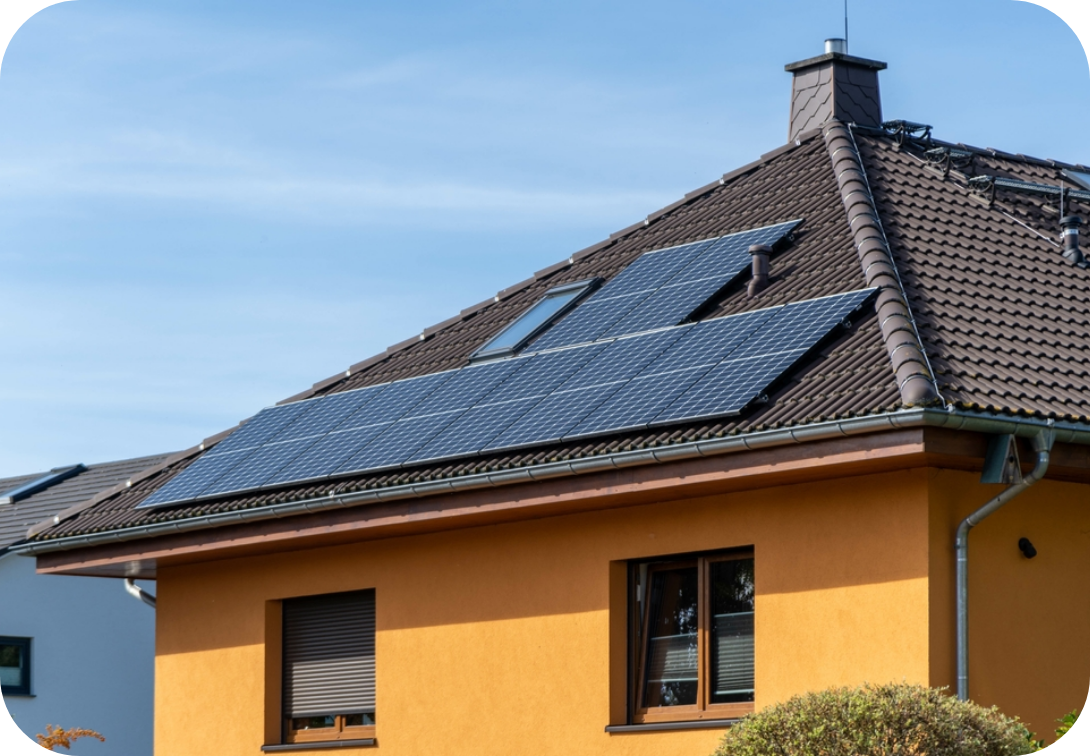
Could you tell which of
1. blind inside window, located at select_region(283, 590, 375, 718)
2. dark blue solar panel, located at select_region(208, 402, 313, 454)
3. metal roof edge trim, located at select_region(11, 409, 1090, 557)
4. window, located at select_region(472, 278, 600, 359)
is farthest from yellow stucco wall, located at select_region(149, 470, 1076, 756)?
window, located at select_region(472, 278, 600, 359)

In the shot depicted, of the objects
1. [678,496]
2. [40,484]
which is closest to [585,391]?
[678,496]

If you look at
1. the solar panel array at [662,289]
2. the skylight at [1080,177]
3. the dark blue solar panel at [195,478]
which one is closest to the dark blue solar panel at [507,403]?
the solar panel array at [662,289]

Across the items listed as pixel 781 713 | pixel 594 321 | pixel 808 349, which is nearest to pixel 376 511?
pixel 594 321

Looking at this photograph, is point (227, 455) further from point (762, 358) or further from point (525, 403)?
point (762, 358)

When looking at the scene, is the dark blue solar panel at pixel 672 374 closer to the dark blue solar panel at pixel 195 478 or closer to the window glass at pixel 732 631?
the window glass at pixel 732 631

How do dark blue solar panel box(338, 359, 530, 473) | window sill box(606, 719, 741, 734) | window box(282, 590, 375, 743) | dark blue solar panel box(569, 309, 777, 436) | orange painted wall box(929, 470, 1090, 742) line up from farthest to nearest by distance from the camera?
window box(282, 590, 375, 743) → dark blue solar panel box(338, 359, 530, 473) → dark blue solar panel box(569, 309, 777, 436) → window sill box(606, 719, 741, 734) → orange painted wall box(929, 470, 1090, 742)

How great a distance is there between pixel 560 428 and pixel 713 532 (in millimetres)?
1468

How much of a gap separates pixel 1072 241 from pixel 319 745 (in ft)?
27.1

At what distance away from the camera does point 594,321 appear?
16188 millimetres

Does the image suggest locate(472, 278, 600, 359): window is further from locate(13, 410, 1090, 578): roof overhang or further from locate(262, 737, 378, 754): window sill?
locate(262, 737, 378, 754): window sill

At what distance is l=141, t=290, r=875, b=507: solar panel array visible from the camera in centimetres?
1327

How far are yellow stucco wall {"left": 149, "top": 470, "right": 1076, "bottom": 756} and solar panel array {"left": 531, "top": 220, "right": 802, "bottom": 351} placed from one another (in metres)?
2.07

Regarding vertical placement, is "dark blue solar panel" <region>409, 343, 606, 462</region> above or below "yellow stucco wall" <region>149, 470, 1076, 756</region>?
above

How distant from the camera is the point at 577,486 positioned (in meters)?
13.5
